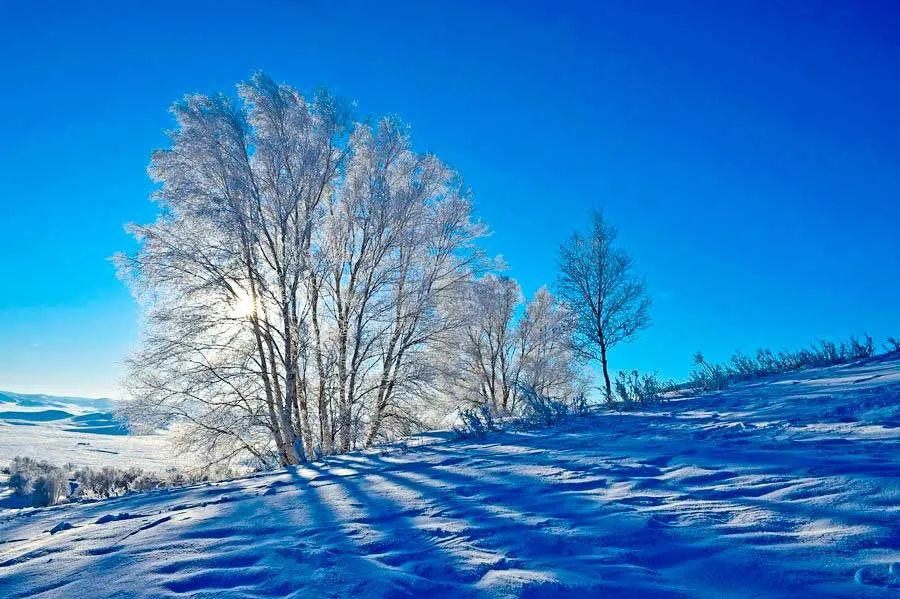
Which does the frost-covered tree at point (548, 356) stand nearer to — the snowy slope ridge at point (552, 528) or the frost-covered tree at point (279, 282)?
the frost-covered tree at point (279, 282)

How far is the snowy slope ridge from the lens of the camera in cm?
157

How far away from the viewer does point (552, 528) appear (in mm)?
→ 2119

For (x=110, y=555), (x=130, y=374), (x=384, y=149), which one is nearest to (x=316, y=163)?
(x=384, y=149)

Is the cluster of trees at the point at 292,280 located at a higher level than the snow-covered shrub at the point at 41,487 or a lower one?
higher

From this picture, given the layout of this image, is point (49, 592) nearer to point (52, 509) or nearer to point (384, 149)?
point (52, 509)

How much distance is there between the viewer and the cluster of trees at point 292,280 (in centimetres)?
1016

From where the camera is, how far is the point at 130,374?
395 inches

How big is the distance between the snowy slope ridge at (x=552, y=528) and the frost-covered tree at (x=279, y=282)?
649 centimetres

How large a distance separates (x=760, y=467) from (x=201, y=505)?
11.9 feet

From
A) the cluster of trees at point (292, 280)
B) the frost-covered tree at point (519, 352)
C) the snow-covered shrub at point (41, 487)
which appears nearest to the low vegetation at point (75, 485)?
the snow-covered shrub at point (41, 487)

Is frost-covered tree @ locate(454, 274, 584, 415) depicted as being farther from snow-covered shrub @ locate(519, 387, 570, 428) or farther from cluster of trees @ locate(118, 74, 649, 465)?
snow-covered shrub @ locate(519, 387, 570, 428)

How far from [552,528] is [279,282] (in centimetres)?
990

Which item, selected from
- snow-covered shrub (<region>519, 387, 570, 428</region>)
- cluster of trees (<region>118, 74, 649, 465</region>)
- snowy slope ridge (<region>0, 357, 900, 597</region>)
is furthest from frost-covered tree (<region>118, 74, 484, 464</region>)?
snowy slope ridge (<region>0, 357, 900, 597</region>)

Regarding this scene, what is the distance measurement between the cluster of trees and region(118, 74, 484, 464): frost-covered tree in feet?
0.11
